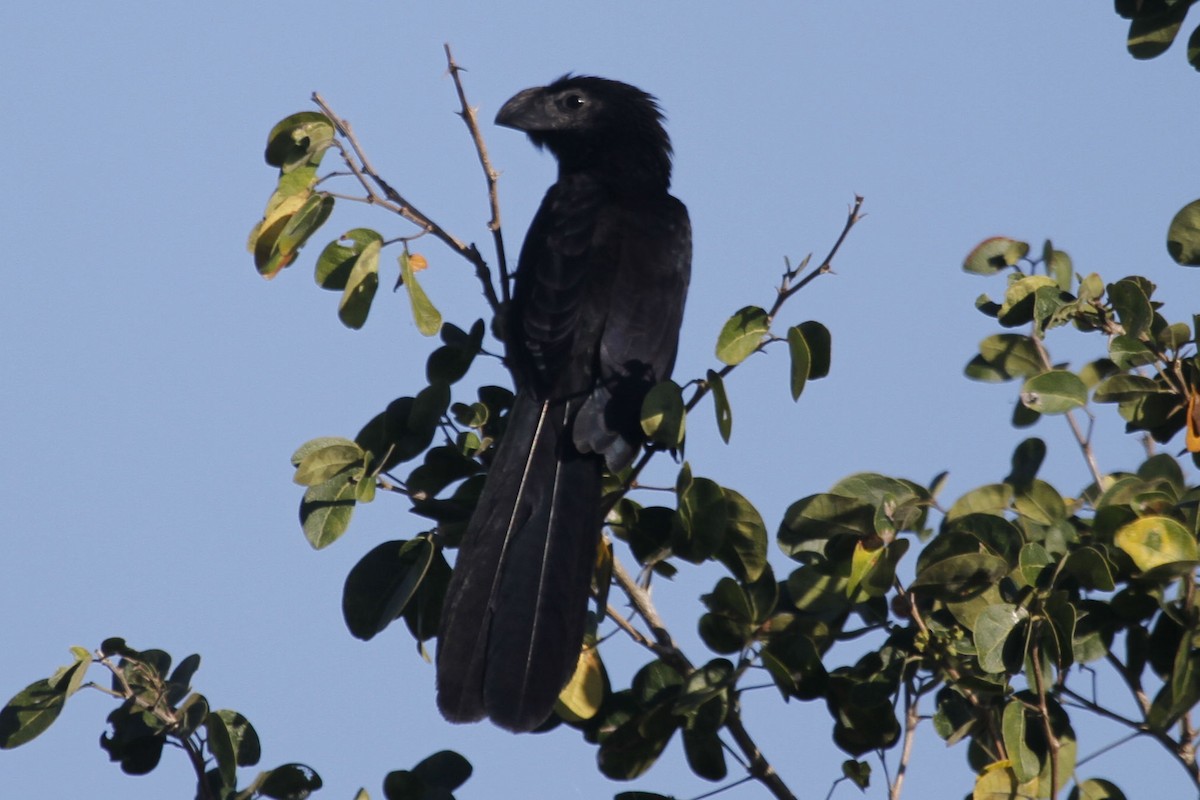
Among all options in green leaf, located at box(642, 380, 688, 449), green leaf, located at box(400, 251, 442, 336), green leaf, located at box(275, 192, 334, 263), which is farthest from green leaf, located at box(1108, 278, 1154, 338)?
green leaf, located at box(275, 192, 334, 263)

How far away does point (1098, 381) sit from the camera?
2842mm

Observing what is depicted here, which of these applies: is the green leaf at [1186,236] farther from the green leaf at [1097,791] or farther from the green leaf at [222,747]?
the green leaf at [222,747]

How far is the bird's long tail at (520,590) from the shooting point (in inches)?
112

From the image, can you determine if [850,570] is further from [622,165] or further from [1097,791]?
[622,165]

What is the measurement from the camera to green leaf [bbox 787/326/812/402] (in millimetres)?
2566

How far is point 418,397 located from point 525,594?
520mm

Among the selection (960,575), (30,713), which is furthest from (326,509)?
(960,575)

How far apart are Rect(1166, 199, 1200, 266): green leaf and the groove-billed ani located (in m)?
1.36

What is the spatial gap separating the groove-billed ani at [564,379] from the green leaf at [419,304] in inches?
17.3

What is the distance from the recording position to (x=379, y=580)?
9.16 feet

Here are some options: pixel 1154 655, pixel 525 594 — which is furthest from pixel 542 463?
pixel 1154 655

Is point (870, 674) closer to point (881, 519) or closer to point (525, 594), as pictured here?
point (881, 519)

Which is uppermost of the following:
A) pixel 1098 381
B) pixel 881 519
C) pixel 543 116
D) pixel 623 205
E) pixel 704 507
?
pixel 543 116

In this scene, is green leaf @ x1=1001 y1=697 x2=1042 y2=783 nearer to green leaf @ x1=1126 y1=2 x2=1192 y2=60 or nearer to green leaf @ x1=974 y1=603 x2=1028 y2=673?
green leaf @ x1=974 y1=603 x2=1028 y2=673
